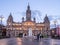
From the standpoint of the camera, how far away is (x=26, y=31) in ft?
574

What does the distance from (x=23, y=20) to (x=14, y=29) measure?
13052mm

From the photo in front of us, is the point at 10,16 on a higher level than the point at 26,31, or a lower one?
higher

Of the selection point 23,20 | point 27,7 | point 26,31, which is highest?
point 27,7

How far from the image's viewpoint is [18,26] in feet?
593

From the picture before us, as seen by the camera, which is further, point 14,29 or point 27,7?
point 27,7

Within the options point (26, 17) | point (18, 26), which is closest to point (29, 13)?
point (26, 17)

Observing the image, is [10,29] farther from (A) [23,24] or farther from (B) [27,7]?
(B) [27,7]

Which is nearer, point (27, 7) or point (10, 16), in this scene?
point (10, 16)

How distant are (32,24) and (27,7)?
2483 cm

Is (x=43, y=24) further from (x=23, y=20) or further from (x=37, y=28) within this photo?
(x=23, y=20)

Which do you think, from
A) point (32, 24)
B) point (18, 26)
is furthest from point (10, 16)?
point (32, 24)

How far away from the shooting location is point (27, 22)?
175125mm

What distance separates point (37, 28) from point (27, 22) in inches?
504

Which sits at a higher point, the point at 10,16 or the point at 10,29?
the point at 10,16
